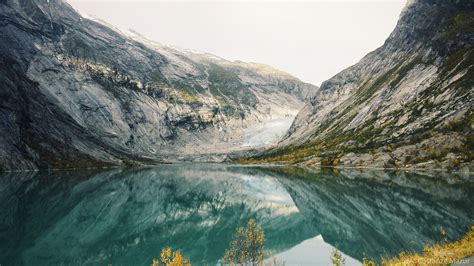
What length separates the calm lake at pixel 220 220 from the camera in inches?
1699

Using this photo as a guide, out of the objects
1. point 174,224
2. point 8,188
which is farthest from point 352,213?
point 8,188

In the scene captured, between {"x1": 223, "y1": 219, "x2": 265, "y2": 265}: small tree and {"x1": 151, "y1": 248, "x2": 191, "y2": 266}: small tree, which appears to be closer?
{"x1": 151, "y1": 248, "x2": 191, "y2": 266}: small tree

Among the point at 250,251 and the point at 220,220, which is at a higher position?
the point at 250,251

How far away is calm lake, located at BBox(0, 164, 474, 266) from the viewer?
43156 millimetres

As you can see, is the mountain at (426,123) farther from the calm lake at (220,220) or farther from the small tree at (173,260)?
the small tree at (173,260)

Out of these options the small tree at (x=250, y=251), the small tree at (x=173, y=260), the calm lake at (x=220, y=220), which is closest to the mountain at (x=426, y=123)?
the calm lake at (x=220, y=220)

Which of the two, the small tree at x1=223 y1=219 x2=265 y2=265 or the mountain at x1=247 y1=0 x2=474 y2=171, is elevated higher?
the mountain at x1=247 y1=0 x2=474 y2=171

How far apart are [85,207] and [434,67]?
174632 mm

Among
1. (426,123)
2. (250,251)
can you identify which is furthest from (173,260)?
(426,123)

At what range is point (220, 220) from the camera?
224 ft

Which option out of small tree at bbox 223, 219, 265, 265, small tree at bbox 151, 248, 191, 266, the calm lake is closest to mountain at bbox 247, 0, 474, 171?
the calm lake

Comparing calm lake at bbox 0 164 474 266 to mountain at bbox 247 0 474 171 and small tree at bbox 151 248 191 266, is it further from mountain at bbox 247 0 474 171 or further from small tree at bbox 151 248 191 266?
mountain at bbox 247 0 474 171

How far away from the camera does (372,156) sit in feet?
511

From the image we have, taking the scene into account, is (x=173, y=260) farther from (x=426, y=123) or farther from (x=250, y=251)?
(x=426, y=123)
